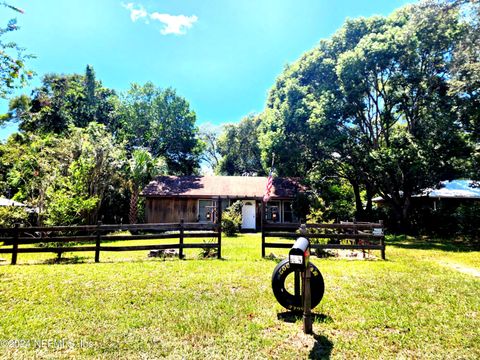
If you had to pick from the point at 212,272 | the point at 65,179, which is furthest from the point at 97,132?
the point at 212,272

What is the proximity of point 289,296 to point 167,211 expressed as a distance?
18.2 meters

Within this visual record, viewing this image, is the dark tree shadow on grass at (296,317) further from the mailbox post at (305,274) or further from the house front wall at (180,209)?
the house front wall at (180,209)

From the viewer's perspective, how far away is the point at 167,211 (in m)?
21.5

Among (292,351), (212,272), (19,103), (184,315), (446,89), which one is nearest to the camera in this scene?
(292,351)

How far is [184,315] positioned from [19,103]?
2774 centimetres

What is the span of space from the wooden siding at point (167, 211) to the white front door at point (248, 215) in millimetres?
3783

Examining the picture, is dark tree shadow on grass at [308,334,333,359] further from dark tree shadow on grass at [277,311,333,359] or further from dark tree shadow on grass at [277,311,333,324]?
dark tree shadow on grass at [277,311,333,324]

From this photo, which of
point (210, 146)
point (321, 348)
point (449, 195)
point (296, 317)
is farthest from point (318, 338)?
point (210, 146)

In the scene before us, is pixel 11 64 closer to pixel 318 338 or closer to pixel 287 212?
pixel 318 338

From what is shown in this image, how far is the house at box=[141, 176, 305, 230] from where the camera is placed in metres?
21.3

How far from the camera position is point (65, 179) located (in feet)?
54.5

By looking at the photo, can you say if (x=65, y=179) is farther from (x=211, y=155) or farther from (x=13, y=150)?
(x=211, y=155)

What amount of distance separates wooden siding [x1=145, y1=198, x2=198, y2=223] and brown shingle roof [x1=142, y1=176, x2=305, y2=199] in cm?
72

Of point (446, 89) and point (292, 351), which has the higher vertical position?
point (446, 89)
